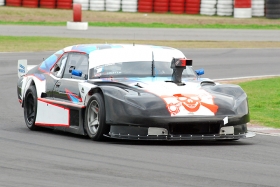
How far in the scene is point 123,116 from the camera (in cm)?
883

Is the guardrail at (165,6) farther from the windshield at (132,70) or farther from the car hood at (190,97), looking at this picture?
the car hood at (190,97)

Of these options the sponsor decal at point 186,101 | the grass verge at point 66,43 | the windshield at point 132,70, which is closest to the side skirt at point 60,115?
the windshield at point 132,70

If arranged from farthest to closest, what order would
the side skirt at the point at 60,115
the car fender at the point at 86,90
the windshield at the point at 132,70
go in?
the windshield at the point at 132,70, the side skirt at the point at 60,115, the car fender at the point at 86,90

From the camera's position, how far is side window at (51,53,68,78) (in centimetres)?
1055

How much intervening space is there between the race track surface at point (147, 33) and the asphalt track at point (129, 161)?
19.0m

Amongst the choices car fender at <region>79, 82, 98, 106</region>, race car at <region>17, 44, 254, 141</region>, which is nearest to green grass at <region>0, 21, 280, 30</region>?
race car at <region>17, 44, 254, 141</region>

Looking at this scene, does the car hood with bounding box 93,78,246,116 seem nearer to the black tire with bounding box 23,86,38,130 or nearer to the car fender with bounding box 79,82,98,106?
the car fender with bounding box 79,82,98,106

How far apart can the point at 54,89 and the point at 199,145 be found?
235 cm

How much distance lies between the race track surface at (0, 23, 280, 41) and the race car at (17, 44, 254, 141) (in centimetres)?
1846

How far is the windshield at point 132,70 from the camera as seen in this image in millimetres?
9945

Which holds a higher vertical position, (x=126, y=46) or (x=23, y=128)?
(x=126, y=46)

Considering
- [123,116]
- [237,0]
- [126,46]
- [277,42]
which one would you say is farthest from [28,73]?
[237,0]

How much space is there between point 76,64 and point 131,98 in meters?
1.79

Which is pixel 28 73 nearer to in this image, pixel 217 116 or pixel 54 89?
pixel 54 89
